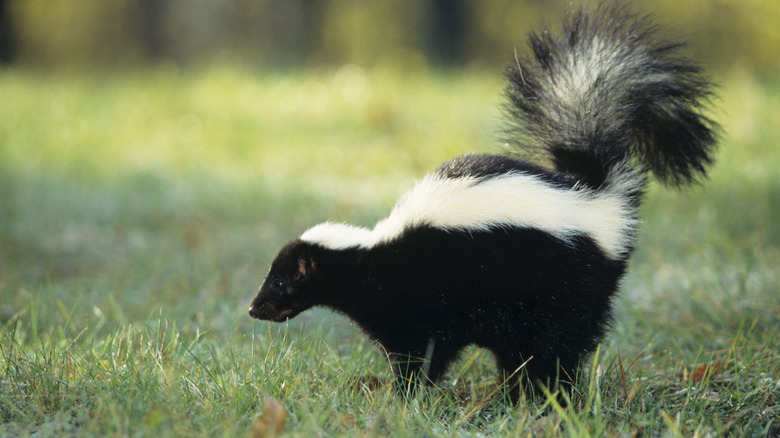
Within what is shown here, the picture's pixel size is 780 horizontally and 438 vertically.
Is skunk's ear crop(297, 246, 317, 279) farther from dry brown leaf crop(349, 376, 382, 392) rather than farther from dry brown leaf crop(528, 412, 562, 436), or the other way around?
dry brown leaf crop(528, 412, 562, 436)

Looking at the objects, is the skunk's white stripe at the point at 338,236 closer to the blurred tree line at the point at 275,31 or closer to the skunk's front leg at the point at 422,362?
the skunk's front leg at the point at 422,362

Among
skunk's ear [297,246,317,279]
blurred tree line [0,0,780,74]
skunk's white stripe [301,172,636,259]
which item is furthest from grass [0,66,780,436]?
blurred tree line [0,0,780,74]

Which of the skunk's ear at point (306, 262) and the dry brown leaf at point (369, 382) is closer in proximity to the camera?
the dry brown leaf at point (369, 382)

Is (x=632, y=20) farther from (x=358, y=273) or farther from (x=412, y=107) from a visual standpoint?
(x=412, y=107)

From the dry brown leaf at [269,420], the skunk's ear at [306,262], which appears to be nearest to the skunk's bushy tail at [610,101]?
the skunk's ear at [306,262]

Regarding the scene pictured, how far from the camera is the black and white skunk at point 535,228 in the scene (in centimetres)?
318

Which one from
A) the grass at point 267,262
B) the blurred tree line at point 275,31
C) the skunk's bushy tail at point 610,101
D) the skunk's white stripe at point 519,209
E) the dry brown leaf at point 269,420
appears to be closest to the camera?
the dry brown leaf at point 269,420

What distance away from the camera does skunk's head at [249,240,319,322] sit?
11.8ft

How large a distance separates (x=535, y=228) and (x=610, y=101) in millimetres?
782

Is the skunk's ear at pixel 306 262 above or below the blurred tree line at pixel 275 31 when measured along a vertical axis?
below

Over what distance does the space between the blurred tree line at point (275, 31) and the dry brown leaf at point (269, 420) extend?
14.9 m

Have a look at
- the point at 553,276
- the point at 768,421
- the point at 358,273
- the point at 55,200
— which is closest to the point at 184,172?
the point at 55,200

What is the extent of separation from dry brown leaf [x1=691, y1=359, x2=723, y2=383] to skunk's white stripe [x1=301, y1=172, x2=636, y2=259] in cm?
63

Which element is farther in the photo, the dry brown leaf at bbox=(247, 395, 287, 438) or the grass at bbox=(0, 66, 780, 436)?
the grass at bbox=(0, 66, 780, 436)
